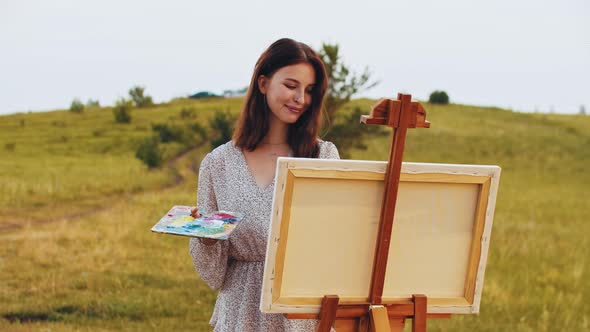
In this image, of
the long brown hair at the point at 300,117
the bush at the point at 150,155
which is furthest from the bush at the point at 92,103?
the long brown hair at the point at 300,117

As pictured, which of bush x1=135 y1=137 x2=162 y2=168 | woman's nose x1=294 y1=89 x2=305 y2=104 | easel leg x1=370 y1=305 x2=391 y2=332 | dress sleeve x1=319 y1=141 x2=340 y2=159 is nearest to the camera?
easel leg x1=370 y1=305 x2=391 y2=332

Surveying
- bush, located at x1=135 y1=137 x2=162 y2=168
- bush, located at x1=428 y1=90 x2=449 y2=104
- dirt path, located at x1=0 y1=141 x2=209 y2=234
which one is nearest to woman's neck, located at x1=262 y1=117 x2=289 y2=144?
dirt path, located at x1=0 y1=141 x2=209 y2=234

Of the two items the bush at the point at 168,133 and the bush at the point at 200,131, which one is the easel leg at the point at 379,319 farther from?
the bush at the point at 200,131

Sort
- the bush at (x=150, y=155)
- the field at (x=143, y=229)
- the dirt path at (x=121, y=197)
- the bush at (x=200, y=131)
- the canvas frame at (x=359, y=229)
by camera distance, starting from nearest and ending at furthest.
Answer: the canvas frame at (x=359, y=229)
the field at (x=143, y=229)
the dirt path at (x=121, y=197)
the bush at (x=150, y=155)
the bush at (x=200, y=131)

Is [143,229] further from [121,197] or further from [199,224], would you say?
[199,224]

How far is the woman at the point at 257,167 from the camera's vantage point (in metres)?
3.07

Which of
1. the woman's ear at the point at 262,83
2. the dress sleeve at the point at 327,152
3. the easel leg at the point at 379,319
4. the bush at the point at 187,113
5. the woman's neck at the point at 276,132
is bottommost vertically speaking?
the bush at the point at 187,113

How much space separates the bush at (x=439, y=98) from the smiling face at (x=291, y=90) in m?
43.0

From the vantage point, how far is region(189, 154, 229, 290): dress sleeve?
10.0 ft

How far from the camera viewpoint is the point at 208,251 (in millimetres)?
3047

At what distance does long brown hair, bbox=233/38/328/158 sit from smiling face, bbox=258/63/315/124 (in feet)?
0.10

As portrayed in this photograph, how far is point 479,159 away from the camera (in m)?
27.8

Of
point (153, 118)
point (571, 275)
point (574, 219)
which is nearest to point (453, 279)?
point (571, 275)

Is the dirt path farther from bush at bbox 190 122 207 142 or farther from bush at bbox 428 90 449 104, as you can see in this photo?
bush at bbox 428 90 449 104
